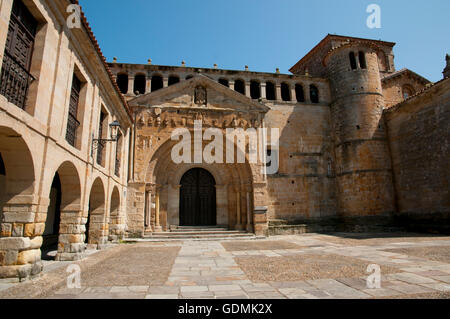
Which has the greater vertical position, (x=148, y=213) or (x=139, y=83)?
(x=139, y=83)

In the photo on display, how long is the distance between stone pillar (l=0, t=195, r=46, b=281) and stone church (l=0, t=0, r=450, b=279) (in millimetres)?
2844

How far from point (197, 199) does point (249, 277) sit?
9.50m

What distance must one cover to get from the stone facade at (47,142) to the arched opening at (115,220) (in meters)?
1.82

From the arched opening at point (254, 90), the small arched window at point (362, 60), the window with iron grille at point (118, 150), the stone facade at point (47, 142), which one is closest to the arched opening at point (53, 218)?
the stone facade at point (47, 142)

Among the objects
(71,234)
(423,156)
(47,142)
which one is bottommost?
(71,234)

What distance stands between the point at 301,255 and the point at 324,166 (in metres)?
9.18

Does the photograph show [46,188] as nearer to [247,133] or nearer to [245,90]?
[247,133]

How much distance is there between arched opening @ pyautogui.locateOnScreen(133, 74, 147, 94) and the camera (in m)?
15.2

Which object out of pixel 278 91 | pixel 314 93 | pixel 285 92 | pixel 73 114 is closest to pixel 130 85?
pixel 73 114

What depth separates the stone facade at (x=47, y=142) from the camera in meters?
4.68

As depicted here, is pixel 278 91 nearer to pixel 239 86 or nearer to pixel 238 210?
pixel 239 86

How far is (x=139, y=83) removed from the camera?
15.5 m

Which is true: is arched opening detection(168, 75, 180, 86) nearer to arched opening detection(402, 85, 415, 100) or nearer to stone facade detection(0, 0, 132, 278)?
stone facade detection(0, 0, 132, 278)
